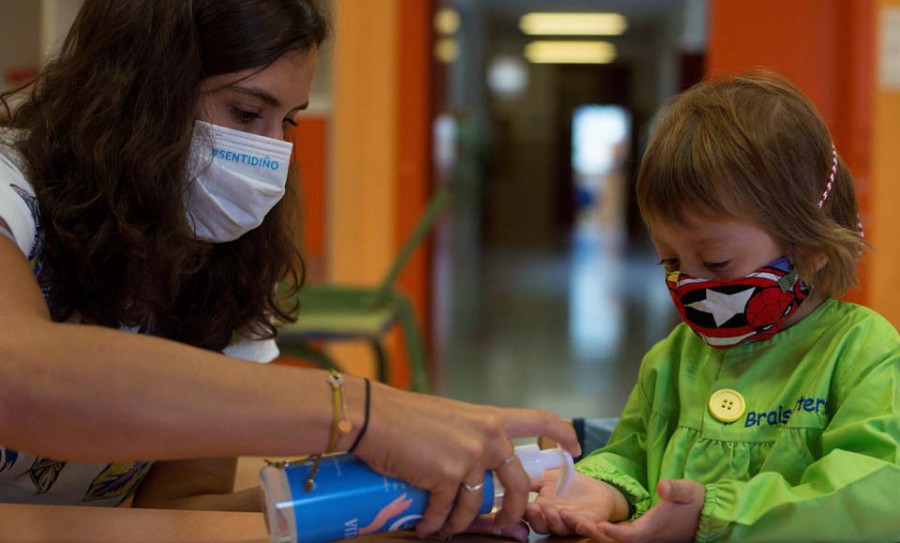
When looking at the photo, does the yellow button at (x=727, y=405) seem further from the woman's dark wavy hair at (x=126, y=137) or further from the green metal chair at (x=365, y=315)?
the green metal chair at (x=365, y=315)

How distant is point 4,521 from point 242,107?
1.77 feet

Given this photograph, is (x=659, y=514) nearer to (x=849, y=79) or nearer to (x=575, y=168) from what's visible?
(x=849, y=79)

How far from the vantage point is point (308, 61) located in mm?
1234

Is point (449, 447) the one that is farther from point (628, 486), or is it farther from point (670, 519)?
point (628, 486)

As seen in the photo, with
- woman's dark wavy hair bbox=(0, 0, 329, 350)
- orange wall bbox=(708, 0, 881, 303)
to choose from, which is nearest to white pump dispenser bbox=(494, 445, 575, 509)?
woman's dark wavy hair bbox=(0, 0, 329, 350)

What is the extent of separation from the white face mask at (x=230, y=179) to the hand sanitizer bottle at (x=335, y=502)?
51 cm

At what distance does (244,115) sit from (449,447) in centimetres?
58

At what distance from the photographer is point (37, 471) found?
1.17m

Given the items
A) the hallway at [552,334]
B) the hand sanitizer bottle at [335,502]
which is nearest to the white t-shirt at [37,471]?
the hand sanitizer bottle at [335,502]

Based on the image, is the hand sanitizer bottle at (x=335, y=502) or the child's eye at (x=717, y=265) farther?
the child's eye at (x=717, y=265)

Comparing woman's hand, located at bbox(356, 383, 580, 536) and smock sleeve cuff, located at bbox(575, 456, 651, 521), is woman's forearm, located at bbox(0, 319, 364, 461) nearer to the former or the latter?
woman's hand, located at bbox(356, 383, 580, 536)

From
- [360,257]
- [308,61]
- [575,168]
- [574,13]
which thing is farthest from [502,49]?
[308,61]

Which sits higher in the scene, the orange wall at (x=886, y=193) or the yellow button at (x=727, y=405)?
the yellow button at (x=727, y=405)

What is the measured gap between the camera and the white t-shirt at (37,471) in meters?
1.02
